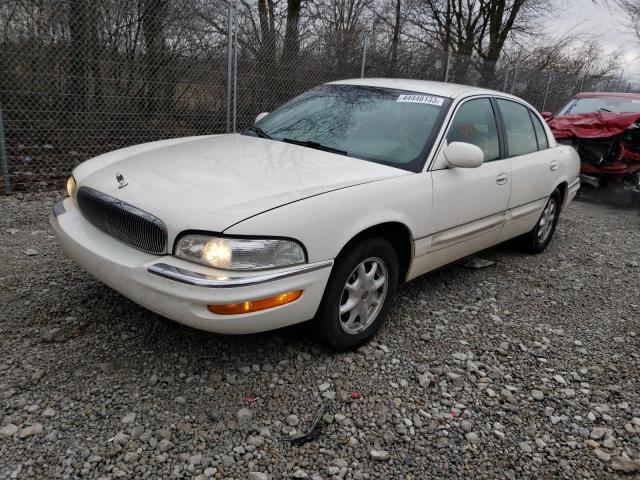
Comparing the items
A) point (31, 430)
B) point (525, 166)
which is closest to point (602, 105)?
point (525, 166)

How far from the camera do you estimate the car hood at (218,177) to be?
7.94 feet

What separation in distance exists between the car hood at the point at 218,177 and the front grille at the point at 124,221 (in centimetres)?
4

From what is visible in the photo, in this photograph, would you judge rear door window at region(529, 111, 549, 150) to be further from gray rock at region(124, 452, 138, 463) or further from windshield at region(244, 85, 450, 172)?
gray rock at region(124, 452, 138, 463)

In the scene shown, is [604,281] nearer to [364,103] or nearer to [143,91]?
[364,103]

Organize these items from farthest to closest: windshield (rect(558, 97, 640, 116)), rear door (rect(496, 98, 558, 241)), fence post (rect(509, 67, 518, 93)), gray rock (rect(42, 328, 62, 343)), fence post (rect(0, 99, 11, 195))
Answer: fence post (rect(509, 67, 518, 93)) → windshield (rect(558, 97, 640, 116)) → fence post (rect(0, 99, 11, 195)) → rear door (rect(496, 98, 558, 241)) → gray rock (rect(42, 328, 62, 343))

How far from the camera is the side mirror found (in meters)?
3.20

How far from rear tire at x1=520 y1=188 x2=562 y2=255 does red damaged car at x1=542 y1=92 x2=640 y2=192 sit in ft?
10.8

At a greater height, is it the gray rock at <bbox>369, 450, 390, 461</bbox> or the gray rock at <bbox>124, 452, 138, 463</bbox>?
the gray rock at <bbox>124, 452, 138, 463</bbox>

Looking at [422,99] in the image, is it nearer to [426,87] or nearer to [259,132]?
[426,87]

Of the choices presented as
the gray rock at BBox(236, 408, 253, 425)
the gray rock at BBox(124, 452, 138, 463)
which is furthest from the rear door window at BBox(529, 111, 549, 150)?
the gray rock at BBox(124, 452, 138, 463)

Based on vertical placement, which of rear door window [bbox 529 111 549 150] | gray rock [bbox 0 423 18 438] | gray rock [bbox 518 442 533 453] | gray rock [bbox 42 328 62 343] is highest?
rear door window [bbox 529 111 549 150]

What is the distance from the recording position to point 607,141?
7.85 meters

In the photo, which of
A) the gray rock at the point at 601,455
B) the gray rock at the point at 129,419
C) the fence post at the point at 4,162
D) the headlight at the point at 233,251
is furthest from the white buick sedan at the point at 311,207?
the fence post at the point at 4,162

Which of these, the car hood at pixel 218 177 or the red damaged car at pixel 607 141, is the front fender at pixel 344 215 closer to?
the car hood at pixel 218 177
